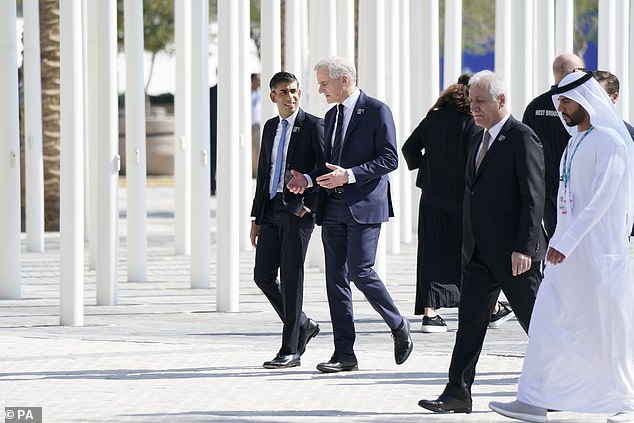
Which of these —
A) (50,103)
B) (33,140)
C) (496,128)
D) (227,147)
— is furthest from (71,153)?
(50,103)

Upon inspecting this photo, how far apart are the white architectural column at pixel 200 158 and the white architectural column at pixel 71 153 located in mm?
3021

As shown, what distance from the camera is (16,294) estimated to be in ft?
49.1

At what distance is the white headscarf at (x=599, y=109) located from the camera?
27.1ft

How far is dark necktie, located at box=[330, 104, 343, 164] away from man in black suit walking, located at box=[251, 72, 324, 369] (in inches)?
8.5

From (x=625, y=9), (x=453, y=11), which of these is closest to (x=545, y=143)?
(x=453, y=11)

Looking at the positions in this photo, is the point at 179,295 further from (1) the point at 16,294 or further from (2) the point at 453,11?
(2) the point at 453,11

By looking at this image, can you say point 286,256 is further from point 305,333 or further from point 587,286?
point 587,286

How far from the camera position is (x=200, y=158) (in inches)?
617

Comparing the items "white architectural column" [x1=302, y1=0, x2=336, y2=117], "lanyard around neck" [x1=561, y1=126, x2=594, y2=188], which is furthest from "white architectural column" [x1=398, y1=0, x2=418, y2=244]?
"lanyard around neck" [x1=561, y1=126, x2=594, y2=188]

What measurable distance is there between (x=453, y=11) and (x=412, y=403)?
10767 mm

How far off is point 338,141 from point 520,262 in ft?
6.79

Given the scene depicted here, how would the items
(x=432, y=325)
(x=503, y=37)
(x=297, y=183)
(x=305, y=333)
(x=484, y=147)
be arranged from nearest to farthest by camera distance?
(x=484, y=147), (x=297, y=183), (x=305, y=333), (x=432, y=325), (x=503, y=37)

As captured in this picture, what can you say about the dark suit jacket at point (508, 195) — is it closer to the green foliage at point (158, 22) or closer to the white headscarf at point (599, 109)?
the white headscarf at point (599, 109)

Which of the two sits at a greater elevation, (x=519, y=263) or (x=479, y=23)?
(x=479, y=23)
